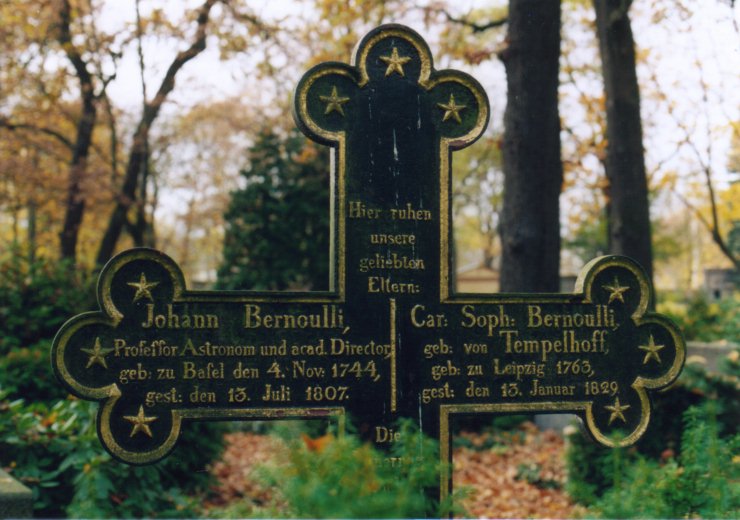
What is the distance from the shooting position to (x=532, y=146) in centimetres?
871

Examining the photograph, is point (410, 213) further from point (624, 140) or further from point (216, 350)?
point (624, 140)

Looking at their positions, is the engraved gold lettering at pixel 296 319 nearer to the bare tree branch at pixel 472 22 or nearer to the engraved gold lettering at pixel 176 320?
the engraved gold lettering at pixel 176 320

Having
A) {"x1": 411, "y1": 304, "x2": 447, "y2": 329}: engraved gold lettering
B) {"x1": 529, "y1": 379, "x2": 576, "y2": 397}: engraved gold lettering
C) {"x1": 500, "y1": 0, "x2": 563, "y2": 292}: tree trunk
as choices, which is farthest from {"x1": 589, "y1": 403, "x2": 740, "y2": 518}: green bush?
{"x1": 500, "y1": 0, "x2": 563, "y2": 292}: tree trunk

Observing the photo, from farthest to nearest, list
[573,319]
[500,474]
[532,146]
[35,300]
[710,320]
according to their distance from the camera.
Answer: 1. [710,320]
2. [35,300]
3. [500,474]
4. [532,146]
5. [573,319]

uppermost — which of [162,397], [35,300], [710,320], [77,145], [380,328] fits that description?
[77,145]

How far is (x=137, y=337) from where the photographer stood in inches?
159

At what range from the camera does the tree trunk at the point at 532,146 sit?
8.52 meters

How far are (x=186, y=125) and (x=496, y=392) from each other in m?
27.0

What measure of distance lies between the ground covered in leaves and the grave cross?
238 cm

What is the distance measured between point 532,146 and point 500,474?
3.59 m

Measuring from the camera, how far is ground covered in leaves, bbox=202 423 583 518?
7598 mm

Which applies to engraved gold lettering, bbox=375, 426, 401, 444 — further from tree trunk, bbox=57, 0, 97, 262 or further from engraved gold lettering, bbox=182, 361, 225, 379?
tree trunk, bbox=57, 0, 97, 262

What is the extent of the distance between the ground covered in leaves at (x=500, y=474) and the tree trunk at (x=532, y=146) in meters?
2.01

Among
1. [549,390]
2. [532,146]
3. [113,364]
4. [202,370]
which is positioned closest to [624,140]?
[532,146]
